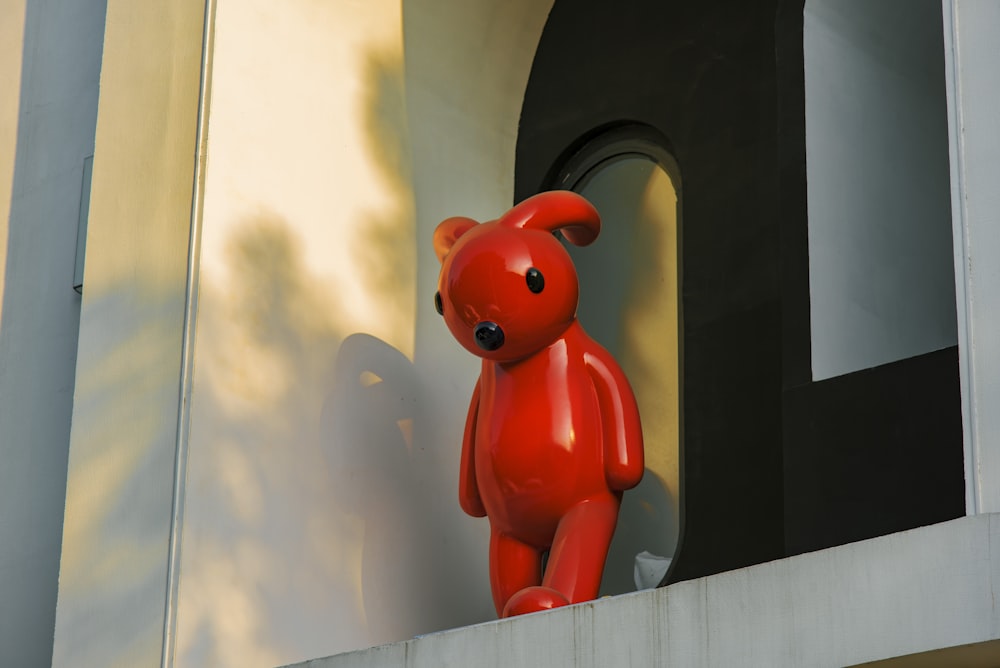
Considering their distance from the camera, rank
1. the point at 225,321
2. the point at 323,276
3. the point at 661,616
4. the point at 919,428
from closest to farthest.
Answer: the point at 661,616, the point at 919,428, the point at 225,321, the point at 323,276

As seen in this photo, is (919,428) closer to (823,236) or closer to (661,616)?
(823,236)

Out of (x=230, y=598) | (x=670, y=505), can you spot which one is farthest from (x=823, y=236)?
(x=230, y=598)

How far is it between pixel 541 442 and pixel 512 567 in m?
0.45

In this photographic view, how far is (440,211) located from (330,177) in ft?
1.88

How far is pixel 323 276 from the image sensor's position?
19.0 ft

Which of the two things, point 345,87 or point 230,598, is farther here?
point 345,87

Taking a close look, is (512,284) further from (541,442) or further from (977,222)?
(977,222)

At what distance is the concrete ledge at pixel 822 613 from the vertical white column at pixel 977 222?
0.74 feet

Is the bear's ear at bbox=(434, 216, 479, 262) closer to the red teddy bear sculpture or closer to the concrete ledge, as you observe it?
the red teddy bear sculpture

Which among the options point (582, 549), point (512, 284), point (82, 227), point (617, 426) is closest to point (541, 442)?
point (617, 426)

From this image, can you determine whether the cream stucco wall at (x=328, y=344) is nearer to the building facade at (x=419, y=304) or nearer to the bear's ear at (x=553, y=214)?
the building facade at (x=419, y=304)

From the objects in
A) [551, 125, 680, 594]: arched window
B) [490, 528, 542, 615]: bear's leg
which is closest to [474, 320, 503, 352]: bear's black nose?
[490, 528, 542, 615]: bear's leg

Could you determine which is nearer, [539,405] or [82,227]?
[539,405]

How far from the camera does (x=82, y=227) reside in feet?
22.1
